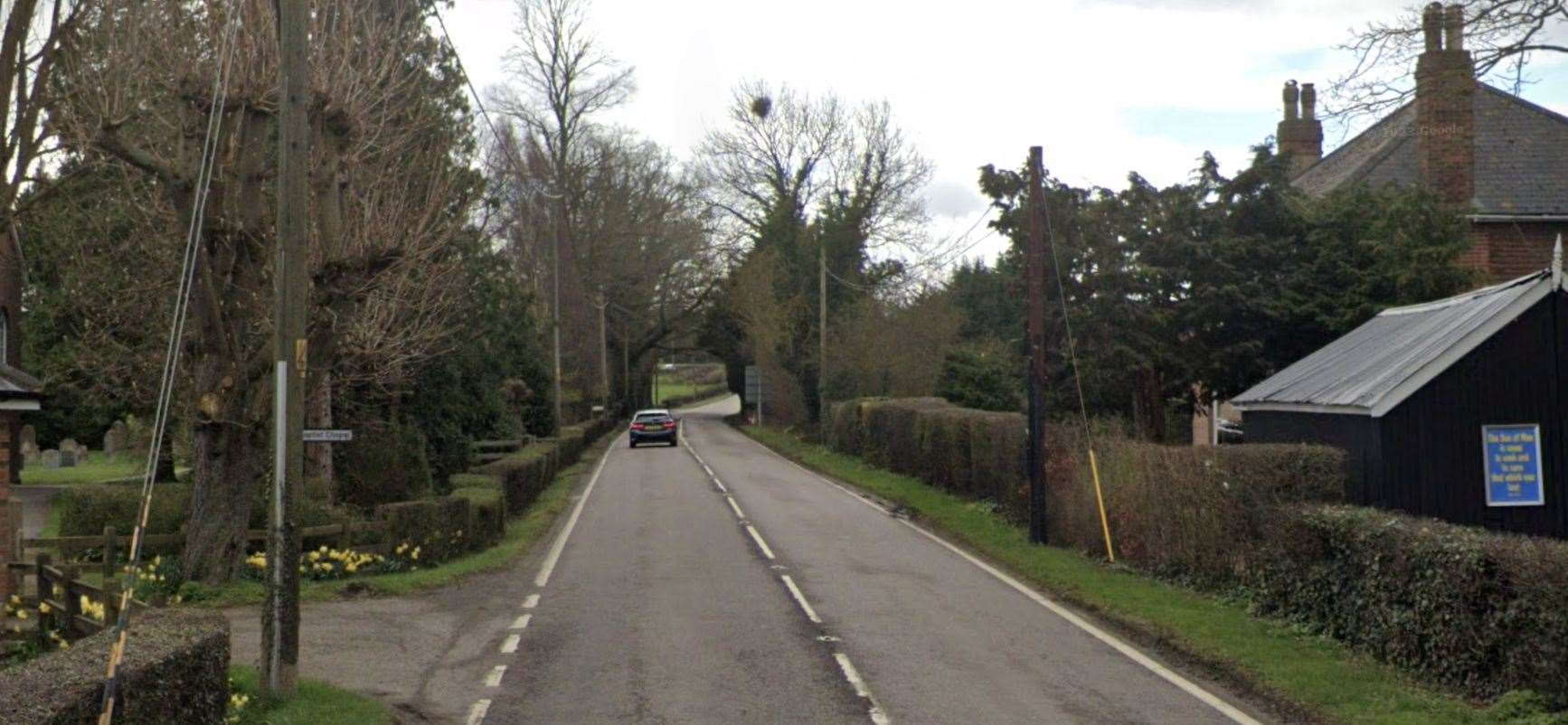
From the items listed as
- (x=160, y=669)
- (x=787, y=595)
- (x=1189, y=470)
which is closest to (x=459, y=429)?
(x=787, y=595)

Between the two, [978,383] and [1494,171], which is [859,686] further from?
[978,383]

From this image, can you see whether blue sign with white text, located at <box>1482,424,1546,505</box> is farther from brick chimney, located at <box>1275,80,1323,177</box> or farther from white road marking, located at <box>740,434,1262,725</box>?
brick chimney, located at <box>1275,80,1323,177</box>

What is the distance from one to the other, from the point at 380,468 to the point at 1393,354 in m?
18.8

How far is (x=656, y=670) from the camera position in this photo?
1270 centimetres

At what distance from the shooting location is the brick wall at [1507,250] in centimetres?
3134

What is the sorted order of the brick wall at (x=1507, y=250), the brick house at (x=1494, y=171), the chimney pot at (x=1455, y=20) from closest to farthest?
the chimney pot at (x=1455, y=20), the brick house at (x=1494, y=171), the brick wall at (x=1507, y=250)

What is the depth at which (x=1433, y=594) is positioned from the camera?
1149cm

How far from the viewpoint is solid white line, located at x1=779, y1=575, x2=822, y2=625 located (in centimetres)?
1586

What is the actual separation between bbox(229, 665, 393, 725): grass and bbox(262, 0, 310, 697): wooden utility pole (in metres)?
0.20

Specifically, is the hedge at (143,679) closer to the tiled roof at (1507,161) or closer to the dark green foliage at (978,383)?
the tiled roof at (1507,161)

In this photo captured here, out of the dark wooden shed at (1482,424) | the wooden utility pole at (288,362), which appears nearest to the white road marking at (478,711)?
the wooden utility pole at (288,362)

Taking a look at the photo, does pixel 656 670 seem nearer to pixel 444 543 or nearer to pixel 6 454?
pixel 6 454

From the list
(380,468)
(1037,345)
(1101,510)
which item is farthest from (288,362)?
(380,468)

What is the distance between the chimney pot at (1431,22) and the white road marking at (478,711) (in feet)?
36.9
